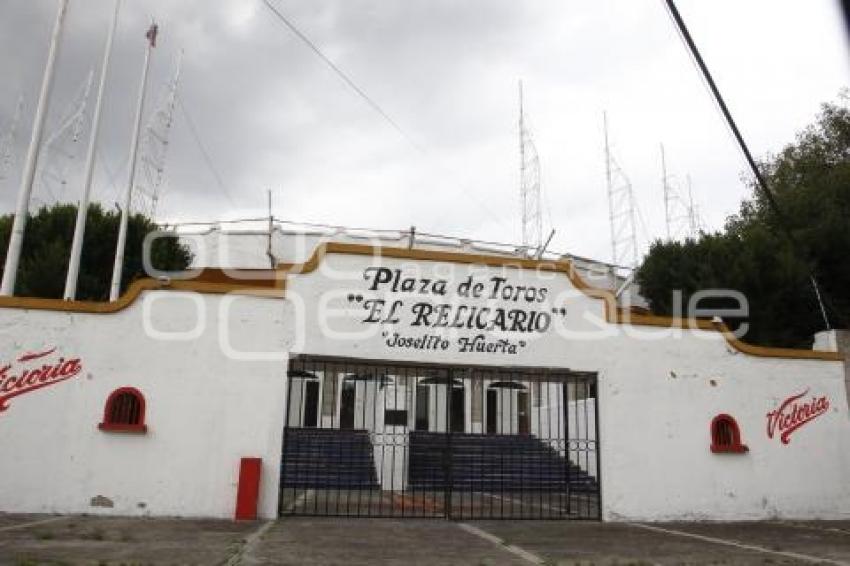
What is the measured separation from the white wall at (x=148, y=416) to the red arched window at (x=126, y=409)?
0.11 metres

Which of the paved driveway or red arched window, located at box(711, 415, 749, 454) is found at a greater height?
red arched window, located at box(711, 415, 749, 454)

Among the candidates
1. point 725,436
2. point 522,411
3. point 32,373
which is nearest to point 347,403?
point 522,411

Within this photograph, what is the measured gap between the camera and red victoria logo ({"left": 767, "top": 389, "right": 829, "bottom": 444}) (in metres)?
12.8

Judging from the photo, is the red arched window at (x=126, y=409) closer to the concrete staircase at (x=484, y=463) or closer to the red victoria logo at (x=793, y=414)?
the concrete staircase at (x=484, y=463)

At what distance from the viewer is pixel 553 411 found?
23734 millimetres

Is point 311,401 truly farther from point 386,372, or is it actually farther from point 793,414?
point 793,414

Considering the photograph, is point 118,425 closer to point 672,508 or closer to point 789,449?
point 672,508

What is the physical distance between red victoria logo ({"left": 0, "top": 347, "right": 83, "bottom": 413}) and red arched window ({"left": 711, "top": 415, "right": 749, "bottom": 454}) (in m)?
11.6

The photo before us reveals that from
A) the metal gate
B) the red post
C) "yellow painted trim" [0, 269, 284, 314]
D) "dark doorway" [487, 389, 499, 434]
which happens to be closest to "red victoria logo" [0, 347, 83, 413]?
"yellow painted trim" [0, 269, 284, 314]

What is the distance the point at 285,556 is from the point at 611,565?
3.62 m

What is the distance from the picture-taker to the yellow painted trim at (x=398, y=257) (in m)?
10.8

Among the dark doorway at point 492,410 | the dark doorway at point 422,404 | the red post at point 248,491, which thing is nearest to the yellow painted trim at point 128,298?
the red post at point 248,491

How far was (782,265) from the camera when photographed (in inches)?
928

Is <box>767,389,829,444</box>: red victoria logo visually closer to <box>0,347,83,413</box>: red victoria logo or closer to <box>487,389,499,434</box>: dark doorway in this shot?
<box>0,347,83,413</box>: red victoria logo
